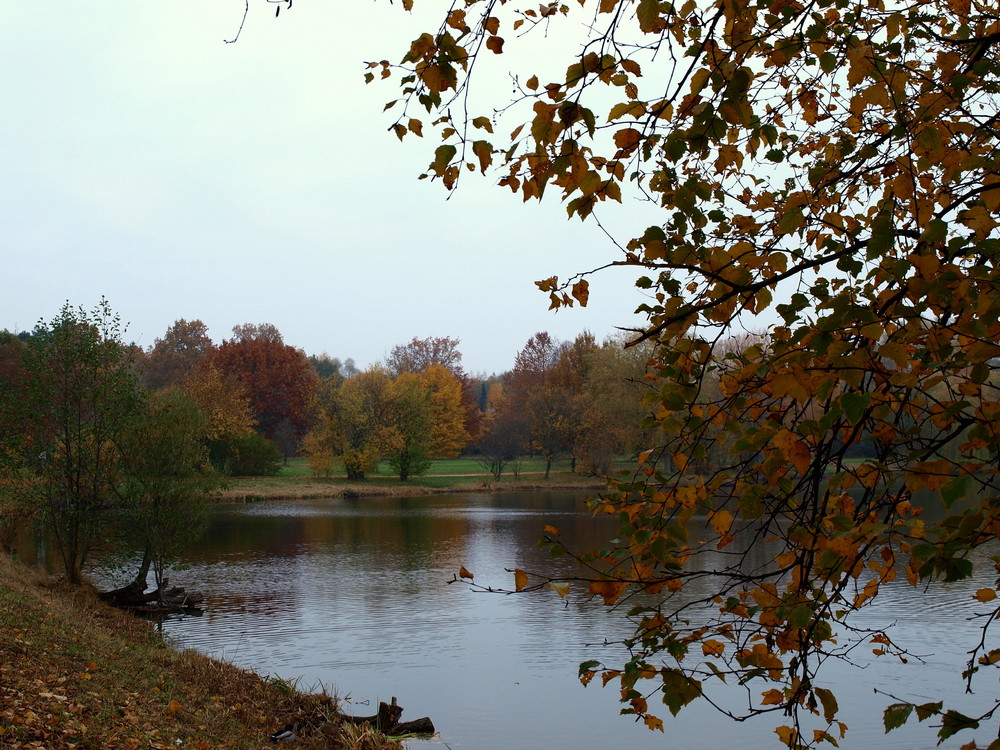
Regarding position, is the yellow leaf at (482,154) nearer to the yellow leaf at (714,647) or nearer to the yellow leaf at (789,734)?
the yellow leaf at (714,647)

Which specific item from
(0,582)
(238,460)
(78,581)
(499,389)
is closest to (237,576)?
(78,581)

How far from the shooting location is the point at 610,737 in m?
10.6

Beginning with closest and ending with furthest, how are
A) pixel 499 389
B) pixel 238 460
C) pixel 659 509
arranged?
pixel 659 509, pixel 238 460, pixel 499 389

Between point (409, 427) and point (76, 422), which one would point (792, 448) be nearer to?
point (76, 422)

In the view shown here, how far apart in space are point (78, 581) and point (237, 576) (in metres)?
4.51

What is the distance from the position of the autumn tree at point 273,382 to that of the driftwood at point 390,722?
48633mm

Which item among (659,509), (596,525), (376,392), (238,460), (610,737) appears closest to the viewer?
(659,509)

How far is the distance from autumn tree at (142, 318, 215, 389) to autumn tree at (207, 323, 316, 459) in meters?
9.79

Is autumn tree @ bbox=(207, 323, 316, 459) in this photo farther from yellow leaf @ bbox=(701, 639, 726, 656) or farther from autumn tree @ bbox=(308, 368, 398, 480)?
yellow leaf @ bbox=(701, 639, 726, 656)

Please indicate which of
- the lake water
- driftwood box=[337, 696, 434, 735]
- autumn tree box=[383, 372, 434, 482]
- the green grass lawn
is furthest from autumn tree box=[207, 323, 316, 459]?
driftwood box=[337, 696, 434, 735]

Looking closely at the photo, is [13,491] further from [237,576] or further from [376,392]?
[376,392]

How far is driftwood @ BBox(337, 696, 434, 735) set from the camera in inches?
392

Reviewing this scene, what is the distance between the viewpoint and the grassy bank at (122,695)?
643 cm

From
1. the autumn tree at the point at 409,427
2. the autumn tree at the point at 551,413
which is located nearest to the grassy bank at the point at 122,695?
the autumn tree at the point at 409,427
